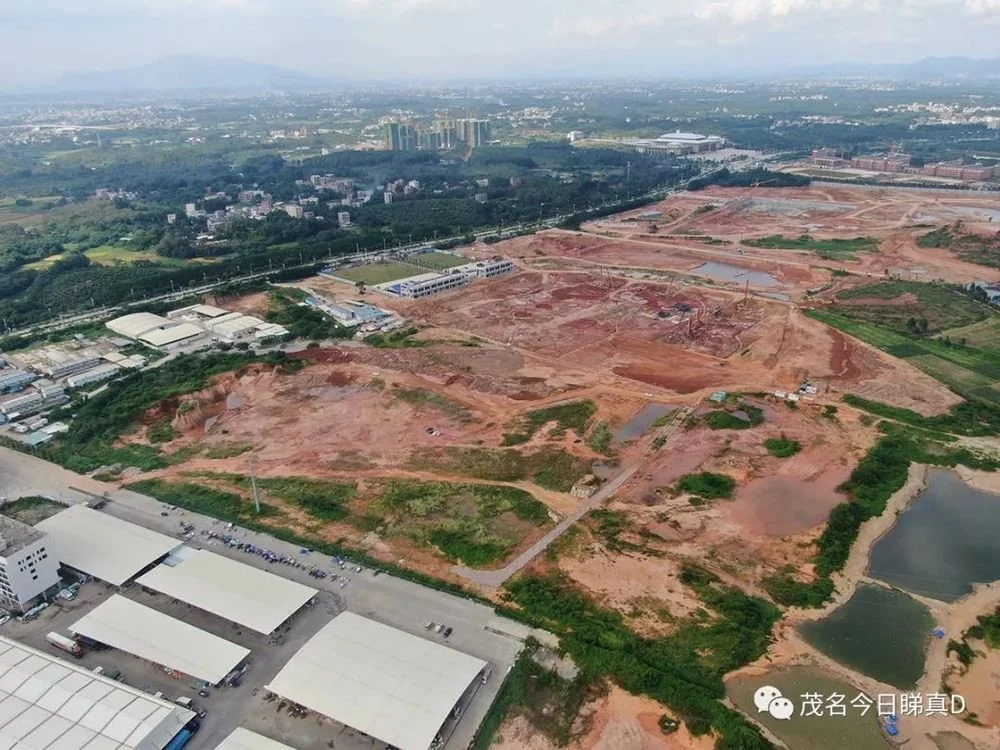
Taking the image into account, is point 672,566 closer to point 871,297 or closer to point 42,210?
point 871,297

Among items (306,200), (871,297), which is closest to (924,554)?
(871,297)

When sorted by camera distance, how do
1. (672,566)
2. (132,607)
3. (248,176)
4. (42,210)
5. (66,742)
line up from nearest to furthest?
(66,742) < (132,607) < (672,566) < (42,210) < (248,176)

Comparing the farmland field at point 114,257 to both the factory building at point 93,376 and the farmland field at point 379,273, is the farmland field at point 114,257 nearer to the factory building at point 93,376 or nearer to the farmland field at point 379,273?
the farmland field at point 379,273

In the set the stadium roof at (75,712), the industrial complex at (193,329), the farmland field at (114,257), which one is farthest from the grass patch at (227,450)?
the farmland field at (114,257)

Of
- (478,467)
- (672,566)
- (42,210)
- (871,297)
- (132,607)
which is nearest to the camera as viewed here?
(132,607)

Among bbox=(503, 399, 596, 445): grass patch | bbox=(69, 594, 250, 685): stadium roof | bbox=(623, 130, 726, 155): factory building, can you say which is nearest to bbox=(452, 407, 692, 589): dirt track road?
bbox=(503, 399, 596, 445): grass patch

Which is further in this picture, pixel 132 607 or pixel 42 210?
pixel 42 210

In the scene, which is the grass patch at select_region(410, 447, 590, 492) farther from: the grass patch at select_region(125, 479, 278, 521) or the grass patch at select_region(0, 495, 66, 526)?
the grass patch at select_region(0, 495, 66, 526)
